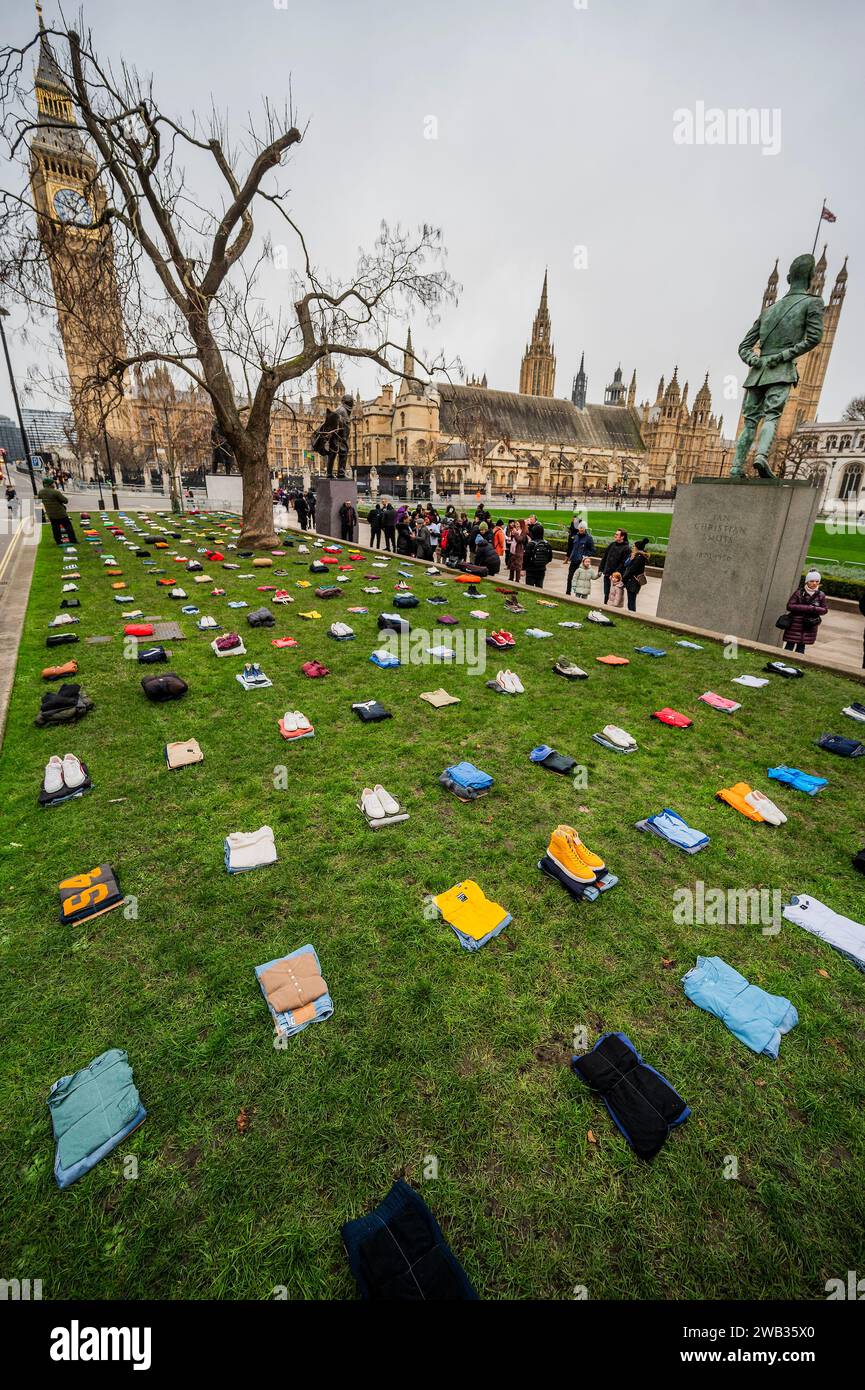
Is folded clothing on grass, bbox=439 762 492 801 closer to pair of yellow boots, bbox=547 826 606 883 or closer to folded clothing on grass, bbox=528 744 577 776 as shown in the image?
folded clothing on grass, bbox=528 744 577 776

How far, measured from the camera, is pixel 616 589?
13.7 metres

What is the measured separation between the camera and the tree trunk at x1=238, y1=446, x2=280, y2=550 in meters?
17.9

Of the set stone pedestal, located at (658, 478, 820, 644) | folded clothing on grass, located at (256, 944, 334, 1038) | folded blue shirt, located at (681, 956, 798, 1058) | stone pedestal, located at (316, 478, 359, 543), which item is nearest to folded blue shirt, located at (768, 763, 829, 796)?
folded blue shirt, located at (681, 956, 798, 1058)

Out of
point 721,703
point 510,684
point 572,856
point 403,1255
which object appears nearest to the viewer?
point 403,1255

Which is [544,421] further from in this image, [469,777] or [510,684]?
[469,777]

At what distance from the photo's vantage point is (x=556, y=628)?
1057cm

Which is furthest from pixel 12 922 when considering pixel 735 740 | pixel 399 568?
pixel 399 568

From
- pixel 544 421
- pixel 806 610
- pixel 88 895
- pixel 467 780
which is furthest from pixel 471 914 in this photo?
pixel 544 421

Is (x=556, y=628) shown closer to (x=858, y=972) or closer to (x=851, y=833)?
(x=851, y=833)

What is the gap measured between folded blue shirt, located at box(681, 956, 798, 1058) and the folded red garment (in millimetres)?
3718

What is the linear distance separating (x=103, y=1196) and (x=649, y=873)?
3742mm

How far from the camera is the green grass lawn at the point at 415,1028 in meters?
2.21

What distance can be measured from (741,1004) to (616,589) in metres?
11.8

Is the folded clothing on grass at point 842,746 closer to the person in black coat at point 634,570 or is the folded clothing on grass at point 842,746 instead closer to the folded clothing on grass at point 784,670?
the folded clothing on grass at point 784,670
